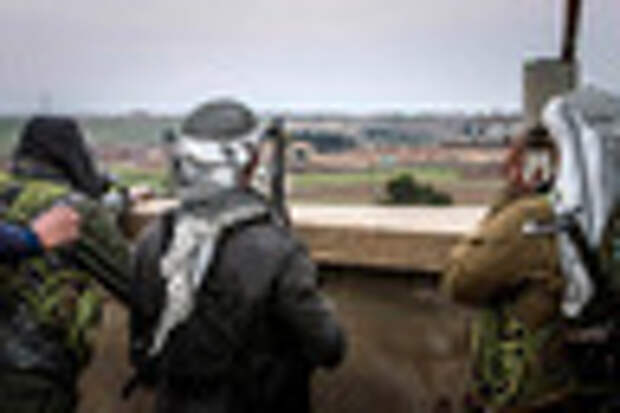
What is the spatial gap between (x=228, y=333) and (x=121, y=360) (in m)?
1.42

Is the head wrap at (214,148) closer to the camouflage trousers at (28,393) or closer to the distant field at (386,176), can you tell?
the camouflage trousers at (28,393)

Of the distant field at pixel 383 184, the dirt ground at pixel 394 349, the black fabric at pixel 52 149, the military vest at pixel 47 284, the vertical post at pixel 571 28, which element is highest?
the vertical post at pixel 571 28

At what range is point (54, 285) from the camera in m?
2.48

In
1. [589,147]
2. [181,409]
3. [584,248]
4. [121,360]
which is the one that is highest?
[589,147]

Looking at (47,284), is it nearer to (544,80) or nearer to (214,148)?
(214,148)

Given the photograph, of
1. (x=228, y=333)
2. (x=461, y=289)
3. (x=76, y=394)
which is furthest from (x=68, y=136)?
(x=461, y=289)

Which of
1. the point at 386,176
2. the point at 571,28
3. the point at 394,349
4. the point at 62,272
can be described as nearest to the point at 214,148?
the point at 62,272

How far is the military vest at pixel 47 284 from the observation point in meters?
2.42

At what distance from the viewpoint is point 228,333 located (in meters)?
2.08

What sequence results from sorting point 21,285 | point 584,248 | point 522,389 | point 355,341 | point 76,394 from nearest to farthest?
point 584,248 < point 522,389 < point 21,285 < point 76,394 < point 355,341

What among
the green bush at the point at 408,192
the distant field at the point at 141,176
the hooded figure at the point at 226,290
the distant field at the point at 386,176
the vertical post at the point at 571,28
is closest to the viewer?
the hooded figure at the point at 226,290

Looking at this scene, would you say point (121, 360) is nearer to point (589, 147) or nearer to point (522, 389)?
point (522, 389)

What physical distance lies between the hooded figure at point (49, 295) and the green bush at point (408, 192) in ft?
58.2

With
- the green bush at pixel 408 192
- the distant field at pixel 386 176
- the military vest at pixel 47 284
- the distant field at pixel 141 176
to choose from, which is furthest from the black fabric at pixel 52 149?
the distant field at pixel 386 176
